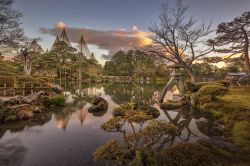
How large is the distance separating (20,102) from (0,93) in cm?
644

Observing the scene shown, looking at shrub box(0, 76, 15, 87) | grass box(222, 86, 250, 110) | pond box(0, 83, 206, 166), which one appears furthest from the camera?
shrub box(0, 76, 15, 87)

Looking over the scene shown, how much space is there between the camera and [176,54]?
21828 millimetres

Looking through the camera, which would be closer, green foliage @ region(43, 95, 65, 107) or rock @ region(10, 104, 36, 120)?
rock @ region(10, 104, 36, 120)

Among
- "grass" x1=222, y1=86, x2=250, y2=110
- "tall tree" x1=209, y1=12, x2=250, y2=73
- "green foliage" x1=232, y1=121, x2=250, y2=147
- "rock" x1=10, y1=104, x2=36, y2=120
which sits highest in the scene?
"tall tree" x1=209, y1=12, x2=250, y2=73

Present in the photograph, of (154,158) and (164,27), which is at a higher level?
(164,27)

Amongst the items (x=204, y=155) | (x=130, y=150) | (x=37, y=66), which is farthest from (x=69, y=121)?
(x=37, y=66)

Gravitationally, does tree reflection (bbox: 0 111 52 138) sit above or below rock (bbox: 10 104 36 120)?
below

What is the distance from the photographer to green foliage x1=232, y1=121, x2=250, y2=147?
8828 mm

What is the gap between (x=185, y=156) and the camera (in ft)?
20.0

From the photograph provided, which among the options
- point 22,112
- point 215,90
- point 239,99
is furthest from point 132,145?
point 239,99

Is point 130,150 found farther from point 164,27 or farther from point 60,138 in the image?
point 164,27

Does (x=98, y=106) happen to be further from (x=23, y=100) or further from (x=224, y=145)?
(x=224, y=145)

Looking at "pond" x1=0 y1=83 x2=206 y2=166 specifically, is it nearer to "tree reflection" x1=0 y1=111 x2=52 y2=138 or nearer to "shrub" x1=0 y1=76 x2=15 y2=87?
"tree reflection" x1=0 y1=111 x2=52 y2=138

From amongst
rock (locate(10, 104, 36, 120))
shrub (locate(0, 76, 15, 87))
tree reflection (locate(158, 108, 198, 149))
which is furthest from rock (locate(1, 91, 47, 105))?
tree reflection (locate(158, 108, 198, 149))
